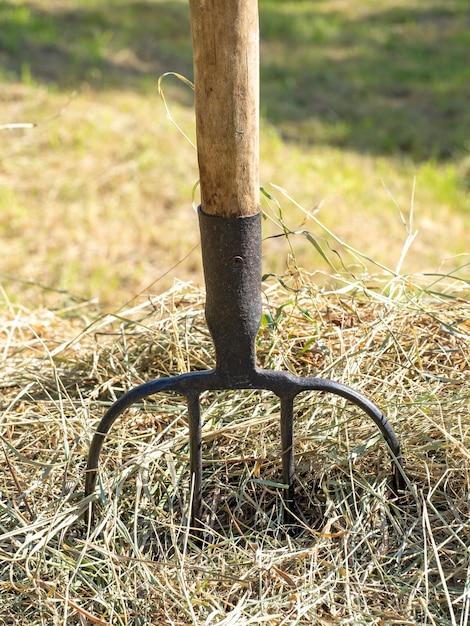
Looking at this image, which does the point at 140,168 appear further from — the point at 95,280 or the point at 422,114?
the point at 422,114

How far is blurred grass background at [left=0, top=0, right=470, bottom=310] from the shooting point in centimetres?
353

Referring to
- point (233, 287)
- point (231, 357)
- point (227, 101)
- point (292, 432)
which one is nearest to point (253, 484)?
point (292, 432)

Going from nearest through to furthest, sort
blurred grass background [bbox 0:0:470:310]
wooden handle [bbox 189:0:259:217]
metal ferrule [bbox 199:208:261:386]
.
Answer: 1. wooden handle [bbox 189:0:259:217]
2. metal ferrule [bbox 199:208:261:386]
3. blurred grass background [bbox 0:0:470:310]

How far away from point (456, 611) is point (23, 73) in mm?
4561

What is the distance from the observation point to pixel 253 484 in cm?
141

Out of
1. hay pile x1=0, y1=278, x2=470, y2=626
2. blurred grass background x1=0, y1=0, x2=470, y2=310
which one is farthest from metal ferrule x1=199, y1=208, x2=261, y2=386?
blurred grass background x1=0, y1=0, x2=470, y2=310

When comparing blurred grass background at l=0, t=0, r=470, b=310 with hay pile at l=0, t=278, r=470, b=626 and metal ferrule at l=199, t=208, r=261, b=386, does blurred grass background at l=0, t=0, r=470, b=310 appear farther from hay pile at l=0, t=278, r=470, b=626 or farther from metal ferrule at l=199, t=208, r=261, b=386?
metal ferrule at l=199, t=208, r=261, b=386

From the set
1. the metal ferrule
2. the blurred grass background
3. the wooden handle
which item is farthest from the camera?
the blurred grass background

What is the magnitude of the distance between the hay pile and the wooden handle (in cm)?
40

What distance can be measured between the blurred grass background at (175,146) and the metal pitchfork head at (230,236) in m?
0.71

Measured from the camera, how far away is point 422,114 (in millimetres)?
5715

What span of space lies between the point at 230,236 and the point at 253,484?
1.54ft

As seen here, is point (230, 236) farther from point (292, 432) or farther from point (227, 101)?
point (292, 432)

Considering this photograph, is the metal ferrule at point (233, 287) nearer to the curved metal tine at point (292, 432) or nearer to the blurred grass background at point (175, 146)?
the curved metal tine at point (292, 432)
